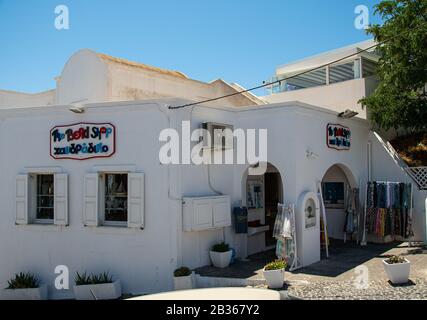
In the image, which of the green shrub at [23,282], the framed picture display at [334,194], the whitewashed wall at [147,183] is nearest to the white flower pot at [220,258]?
the whitewashed wall at [147,183]

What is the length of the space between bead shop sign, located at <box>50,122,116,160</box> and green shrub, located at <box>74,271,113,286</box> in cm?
293

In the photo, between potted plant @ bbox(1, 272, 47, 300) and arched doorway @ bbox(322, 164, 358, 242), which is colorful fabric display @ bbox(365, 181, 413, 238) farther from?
potted plant @ bbox(1, 272, 47, 300)

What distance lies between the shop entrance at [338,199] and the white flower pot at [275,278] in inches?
211

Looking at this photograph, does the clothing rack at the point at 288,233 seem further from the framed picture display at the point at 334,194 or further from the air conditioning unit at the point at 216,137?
the framed picture display at the point at 334,194

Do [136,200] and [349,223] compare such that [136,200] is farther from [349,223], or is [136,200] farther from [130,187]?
[349,223]

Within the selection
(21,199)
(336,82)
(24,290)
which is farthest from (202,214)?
(336,82)

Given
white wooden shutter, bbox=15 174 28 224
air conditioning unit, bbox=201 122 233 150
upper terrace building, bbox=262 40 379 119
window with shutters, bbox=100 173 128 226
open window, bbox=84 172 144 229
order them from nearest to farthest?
1. open window, bbox=84 172 144 229
2. air conditioning unit, bbox=201 122 233 150
3. window with shutters, bbox=100 173 128 226
4. white wooden shutter, bbox=15 174 28 224
5. upper terrace building, bbox=262 40 379 119

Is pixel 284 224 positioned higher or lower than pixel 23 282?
higher

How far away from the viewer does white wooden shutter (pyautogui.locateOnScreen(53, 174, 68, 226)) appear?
36.0 feet

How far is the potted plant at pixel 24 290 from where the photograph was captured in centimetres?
1053

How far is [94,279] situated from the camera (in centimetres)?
1021

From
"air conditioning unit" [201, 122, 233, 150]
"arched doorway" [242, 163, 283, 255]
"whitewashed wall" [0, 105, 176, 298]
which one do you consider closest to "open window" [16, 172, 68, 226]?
"whitewashed wall" [0, 105, 176, 298]

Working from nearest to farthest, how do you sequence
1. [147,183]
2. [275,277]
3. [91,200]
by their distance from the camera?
[275,277] < [147,183] < [91,200]

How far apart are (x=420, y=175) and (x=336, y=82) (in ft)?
17.2
